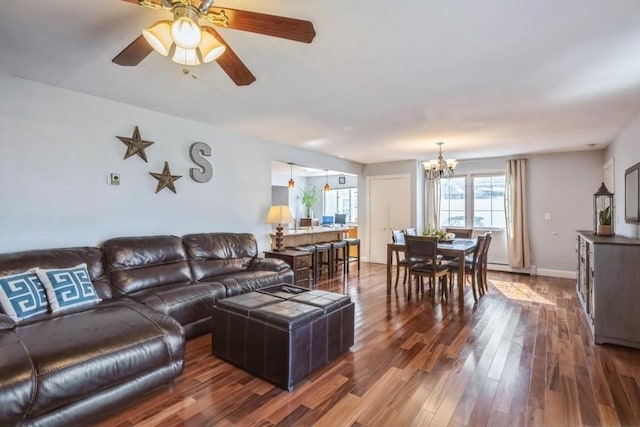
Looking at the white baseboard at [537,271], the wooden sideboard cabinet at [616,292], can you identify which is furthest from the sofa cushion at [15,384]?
the white baseboard at [537,271]

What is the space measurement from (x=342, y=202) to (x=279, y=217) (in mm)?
6193

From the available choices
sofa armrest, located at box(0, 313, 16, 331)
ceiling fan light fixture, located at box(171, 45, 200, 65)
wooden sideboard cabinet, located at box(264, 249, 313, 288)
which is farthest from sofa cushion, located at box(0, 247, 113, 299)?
wooden sideboard cabinet, located at box(264, 249, 313, 288)

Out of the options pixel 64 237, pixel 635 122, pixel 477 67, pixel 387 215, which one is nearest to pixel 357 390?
pixel 477 67

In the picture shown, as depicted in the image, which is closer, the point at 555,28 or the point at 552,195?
the point at 555,28

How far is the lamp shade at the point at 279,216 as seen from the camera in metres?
4.83

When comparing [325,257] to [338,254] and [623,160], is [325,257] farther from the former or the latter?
[623,160]

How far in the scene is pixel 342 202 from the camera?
428 inches

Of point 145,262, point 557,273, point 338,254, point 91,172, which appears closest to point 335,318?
point 145,262

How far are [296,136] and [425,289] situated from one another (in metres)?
3.14

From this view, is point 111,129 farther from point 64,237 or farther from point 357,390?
point 357,390

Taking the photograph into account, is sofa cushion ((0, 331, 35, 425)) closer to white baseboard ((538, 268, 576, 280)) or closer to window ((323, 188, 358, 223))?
white baseboard ((538, 268, 576, 280))

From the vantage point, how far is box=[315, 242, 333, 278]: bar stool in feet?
19.4

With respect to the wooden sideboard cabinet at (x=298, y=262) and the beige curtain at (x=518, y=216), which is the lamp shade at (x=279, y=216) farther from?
the beige curtain at (x=518, y=216)

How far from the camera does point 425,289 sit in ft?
17.0
